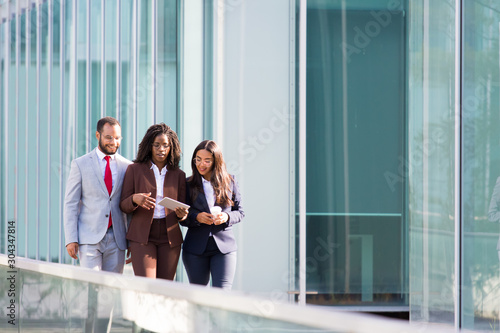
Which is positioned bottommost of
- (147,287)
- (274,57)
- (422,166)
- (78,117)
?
(147,287)

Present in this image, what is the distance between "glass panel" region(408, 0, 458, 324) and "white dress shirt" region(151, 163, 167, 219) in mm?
2685

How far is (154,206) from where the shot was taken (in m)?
5.28

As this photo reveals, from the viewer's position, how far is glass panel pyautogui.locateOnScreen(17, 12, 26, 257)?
841 cm

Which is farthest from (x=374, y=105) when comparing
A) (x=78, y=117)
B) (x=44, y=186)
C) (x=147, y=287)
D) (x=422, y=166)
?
(x=147, y=287)

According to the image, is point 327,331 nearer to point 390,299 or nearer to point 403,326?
point 403,326

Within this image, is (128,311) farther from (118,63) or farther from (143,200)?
(118,63)

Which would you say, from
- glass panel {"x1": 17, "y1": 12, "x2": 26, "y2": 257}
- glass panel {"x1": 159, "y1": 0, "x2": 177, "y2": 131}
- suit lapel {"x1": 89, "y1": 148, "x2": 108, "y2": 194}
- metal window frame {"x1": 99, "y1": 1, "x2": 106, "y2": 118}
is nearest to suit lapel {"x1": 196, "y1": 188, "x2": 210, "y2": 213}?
suit lapel {"x1": 89, "y1": 148, "x2": 108, "y2": 194}

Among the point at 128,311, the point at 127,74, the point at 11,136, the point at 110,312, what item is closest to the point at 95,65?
the point at 127,74

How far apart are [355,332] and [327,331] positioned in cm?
16

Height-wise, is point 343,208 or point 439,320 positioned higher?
point 343,208

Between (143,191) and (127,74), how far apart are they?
289 centimetres

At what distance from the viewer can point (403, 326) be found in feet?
7.31

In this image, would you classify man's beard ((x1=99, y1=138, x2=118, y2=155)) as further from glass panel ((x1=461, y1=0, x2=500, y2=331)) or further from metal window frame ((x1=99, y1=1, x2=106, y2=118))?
glass panel ((x1=461, y1=0, x2=500, y2=331))

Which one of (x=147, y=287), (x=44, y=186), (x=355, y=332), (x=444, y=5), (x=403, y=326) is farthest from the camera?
(x=44, y=186)
